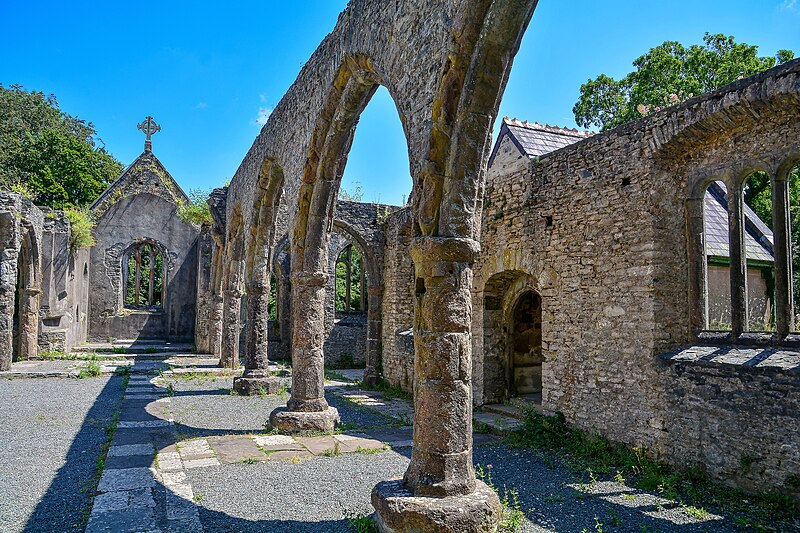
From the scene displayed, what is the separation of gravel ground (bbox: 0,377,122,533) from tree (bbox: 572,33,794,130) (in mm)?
17885

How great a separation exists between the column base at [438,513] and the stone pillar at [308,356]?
12.8 feet

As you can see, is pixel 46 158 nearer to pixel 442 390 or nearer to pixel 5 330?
pixel 5 330

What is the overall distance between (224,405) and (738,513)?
781cm

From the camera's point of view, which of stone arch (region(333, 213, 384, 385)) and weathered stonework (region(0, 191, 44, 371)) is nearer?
stone arch (region(333, 213, 384, 385))

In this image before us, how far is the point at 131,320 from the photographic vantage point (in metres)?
21.9

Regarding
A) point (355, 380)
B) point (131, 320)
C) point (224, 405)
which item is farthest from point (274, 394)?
point (131, 320)

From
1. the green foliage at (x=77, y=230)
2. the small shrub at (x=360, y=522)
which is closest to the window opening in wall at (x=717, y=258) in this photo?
the small shrub at (x=360, y=522)

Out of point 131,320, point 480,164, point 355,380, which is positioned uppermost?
point 480,164

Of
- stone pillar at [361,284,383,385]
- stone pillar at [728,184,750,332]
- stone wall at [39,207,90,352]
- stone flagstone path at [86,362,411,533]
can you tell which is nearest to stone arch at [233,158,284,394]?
stone flagstone path at [86,362,411,533]

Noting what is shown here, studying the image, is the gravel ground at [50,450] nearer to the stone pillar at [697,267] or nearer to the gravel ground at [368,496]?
the gravel ground at [368,496]

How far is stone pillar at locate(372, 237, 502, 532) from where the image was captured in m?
4.18

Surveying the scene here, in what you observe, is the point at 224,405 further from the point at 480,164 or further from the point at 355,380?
the point at 480,164

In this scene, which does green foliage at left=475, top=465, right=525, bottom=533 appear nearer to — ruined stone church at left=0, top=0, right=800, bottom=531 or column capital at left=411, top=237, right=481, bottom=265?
ruined stone church at left=0, top=0, right=800, bottom=531

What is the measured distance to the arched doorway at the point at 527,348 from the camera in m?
10.0
